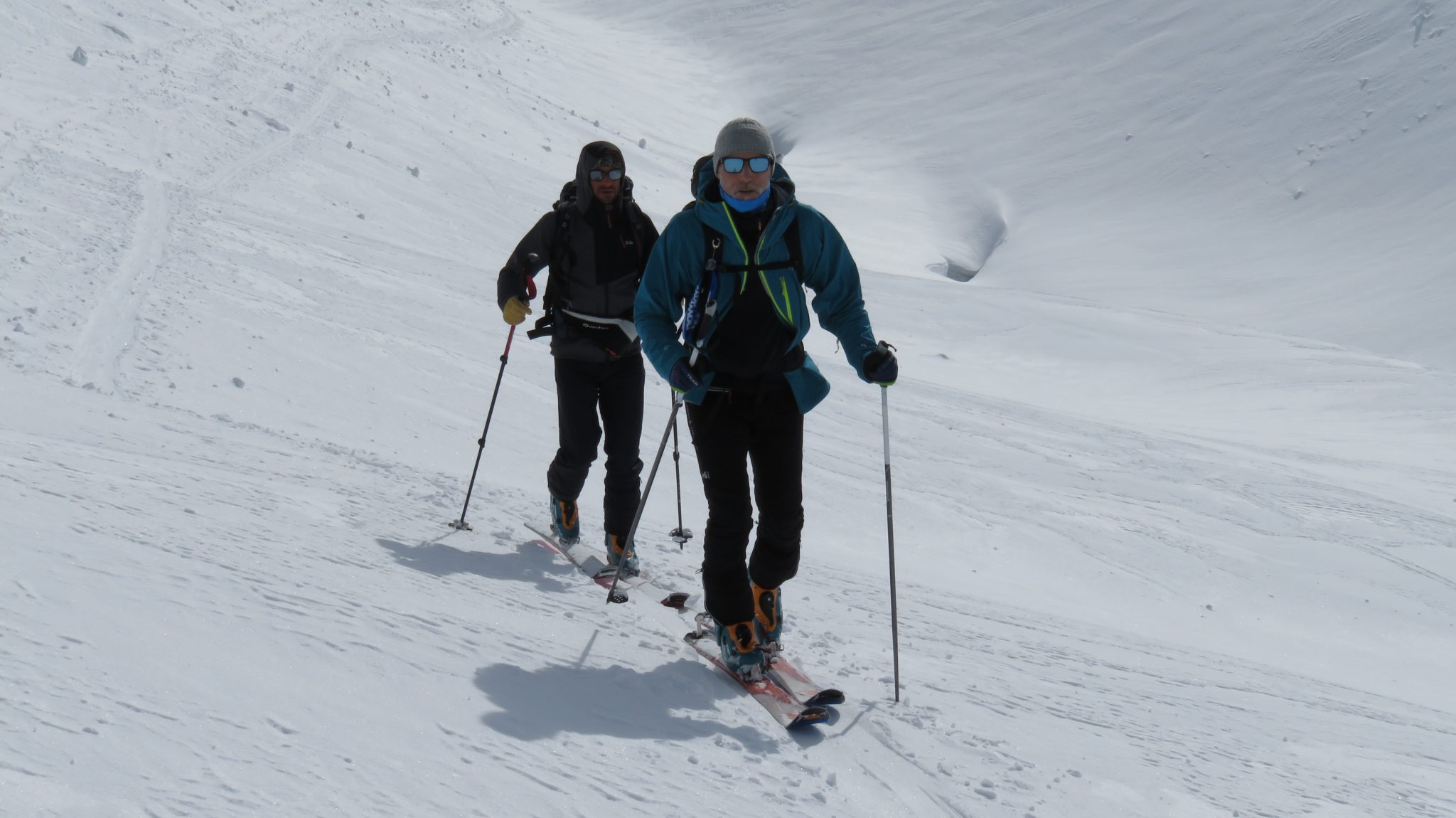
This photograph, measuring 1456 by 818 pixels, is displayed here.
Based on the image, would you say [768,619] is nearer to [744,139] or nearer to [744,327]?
[744,327]

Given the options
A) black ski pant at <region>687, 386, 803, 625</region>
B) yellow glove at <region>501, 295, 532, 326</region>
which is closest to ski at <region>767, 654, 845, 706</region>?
black ski pant at <region>687, 386, 803, 625</region>

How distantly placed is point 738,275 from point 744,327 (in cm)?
19

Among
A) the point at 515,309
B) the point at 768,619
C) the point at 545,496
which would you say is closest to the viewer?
the point at 768,619

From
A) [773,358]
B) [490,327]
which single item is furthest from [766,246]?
[490,327]

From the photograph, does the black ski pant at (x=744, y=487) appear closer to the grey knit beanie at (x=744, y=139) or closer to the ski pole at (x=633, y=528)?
the ski pole at (x=633, y=528)

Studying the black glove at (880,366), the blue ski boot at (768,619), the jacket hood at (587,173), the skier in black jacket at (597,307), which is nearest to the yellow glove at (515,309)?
the skier in black jacket at (597,307)

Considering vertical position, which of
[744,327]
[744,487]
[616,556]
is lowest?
[616,556]

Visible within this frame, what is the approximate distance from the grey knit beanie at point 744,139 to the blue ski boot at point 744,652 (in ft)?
5.78

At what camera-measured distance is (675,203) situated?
982 inches

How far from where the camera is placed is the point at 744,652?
4.38 meters

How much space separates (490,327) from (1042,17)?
38977 mm

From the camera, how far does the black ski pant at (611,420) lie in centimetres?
570

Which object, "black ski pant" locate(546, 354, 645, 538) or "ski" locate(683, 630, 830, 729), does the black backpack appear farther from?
"ski" locate(683, 630, 830, 729)

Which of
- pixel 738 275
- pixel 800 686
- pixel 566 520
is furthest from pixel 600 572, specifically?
pixel 738 275
